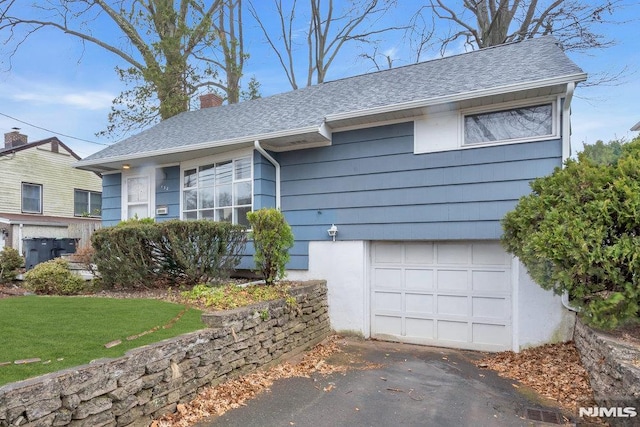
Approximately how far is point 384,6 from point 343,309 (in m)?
13.4

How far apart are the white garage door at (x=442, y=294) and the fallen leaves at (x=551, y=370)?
0.52m

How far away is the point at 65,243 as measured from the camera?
11.3m

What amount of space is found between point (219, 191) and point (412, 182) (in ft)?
13.0

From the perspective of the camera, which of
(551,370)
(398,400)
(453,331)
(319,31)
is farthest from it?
(319,31)

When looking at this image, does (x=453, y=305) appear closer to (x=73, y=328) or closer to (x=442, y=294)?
(x=442, y=294)

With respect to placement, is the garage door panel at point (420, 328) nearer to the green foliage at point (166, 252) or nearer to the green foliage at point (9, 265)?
the green foliage at point (166, 252)

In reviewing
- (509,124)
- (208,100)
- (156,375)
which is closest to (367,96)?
(509,124)

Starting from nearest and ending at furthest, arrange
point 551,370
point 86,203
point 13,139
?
point 551,370, point 13,139, point 86,203

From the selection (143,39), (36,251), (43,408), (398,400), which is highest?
(143,39)

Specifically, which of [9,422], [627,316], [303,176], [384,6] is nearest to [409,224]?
[303,176]

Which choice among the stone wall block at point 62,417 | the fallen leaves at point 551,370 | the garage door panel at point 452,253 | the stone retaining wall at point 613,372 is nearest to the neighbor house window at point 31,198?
the stone wall block at point 62,417

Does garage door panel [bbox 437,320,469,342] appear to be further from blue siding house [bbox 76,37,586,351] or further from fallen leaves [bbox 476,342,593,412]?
fallen leaves [bbox 476,342,593,412]

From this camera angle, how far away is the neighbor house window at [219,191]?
7.59m

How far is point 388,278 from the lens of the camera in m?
6.97
